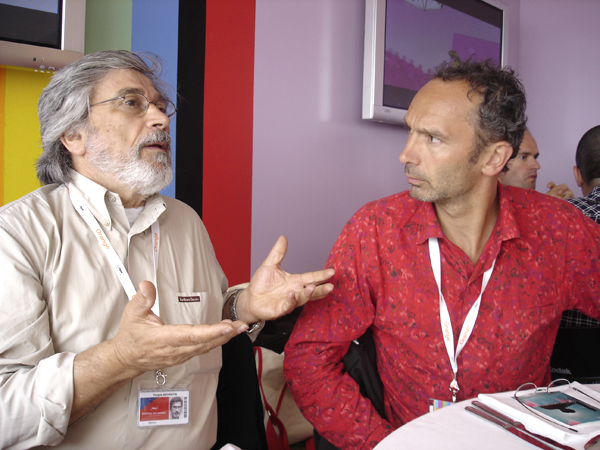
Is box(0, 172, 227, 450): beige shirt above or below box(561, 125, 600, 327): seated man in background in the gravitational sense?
below

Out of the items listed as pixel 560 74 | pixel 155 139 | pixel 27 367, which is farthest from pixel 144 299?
pixel 560 74

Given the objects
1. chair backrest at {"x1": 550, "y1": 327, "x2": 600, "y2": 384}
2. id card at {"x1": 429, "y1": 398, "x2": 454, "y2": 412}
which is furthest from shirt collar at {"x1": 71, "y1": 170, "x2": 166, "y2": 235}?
chair backrest at {"x1": 550, "y1": 327, "x2": 600, "y2": 384}

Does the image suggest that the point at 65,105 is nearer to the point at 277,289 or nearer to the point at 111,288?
the point at 111,288

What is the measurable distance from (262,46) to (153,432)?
208 centimetres

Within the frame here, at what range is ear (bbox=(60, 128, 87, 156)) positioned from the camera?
1.48 m

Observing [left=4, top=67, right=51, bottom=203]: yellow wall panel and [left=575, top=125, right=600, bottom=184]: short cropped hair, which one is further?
[left=575, top=125, right=600, bottom=184]: short cropped hair

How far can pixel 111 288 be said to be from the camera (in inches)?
49.9

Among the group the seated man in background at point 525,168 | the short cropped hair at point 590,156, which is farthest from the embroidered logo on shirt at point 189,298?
the short cropped hair at point 590,156

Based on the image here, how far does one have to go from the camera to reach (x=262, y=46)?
2607 mm

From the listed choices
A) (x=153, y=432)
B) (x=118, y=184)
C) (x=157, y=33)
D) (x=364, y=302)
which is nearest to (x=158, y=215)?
(x=118, y=184)

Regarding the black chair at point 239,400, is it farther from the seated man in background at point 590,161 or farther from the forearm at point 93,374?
the seated man in background at point 590,161

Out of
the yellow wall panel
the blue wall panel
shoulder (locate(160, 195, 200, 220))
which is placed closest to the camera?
shoulder (locate(160, 195, 200, 220))

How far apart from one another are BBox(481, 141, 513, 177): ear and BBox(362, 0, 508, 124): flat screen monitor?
1.39m

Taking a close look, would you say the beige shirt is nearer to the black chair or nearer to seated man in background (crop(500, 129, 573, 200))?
the black chair
